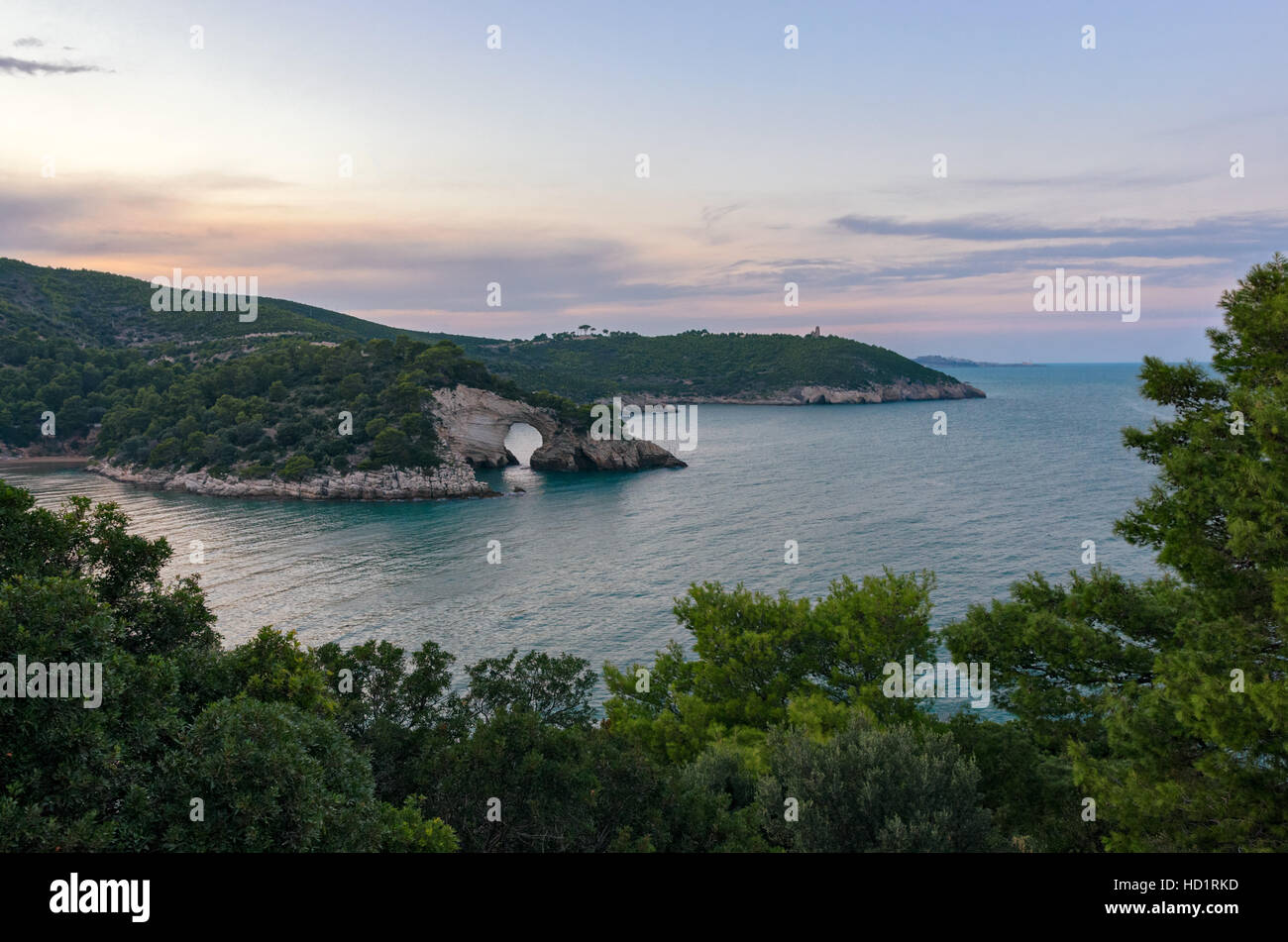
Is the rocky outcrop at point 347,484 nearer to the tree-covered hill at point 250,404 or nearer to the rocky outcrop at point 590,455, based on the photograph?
the tree-covered hill at point 250,404


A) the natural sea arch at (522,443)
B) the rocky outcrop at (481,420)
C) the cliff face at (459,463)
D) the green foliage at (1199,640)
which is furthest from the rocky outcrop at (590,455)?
the green foliage at (1199,640)

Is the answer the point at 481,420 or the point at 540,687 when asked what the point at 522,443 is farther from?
the point at 540,687

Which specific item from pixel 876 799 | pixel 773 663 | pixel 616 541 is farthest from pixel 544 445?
pixel 876 799

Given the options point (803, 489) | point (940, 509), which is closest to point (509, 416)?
point (803, 489)

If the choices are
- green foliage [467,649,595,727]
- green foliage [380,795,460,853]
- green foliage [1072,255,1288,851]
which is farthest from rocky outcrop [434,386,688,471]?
green foliage [1072,255,1288,851]
